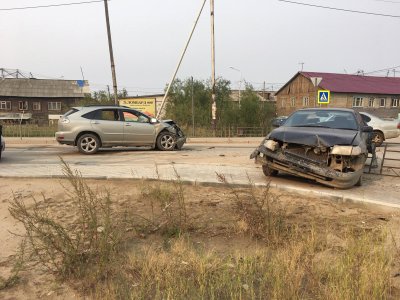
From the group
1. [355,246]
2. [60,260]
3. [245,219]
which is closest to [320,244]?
[355,246]

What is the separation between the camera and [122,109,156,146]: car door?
1304cm

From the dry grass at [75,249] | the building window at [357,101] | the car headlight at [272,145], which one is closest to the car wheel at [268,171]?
the car headlight at [272,145]

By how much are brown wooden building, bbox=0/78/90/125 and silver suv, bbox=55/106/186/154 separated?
150ft

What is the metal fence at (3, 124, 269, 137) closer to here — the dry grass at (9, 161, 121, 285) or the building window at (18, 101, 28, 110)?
the dry grass at (9, 161, 121, 285)

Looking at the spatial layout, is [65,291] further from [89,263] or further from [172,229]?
[172,229]

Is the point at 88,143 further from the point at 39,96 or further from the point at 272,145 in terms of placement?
the point at 39,96

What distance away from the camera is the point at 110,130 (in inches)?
503

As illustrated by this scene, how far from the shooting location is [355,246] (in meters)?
3.70

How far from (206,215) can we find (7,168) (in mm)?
5822

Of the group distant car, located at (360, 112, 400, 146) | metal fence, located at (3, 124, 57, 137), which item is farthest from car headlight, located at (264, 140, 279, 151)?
metal fence, located at (3, 124, 57, 137)

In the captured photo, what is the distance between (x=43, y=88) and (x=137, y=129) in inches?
1950

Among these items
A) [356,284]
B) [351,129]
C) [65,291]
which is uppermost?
[351,129]

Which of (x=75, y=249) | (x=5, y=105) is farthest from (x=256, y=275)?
(x=5, y=105)

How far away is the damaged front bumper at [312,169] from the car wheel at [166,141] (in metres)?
6.79
